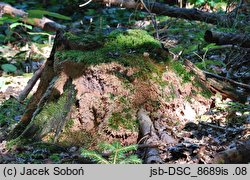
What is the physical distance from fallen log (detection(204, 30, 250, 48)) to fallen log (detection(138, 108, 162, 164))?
1.66 metres

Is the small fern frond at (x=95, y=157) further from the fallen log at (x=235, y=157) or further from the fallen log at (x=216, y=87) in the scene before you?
the fallen log at (x=216, y=87)

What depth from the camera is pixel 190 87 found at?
427cm

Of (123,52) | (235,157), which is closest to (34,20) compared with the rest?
(123,52)

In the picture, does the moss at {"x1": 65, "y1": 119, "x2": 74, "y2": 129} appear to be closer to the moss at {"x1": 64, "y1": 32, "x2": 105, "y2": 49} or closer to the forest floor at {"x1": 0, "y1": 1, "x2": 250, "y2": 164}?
the forest floor at {"x1": 0, "y1": 1, "x2": 250, "y2": 164}

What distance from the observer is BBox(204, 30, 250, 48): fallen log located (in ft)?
16.3

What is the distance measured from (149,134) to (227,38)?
2.25 metres

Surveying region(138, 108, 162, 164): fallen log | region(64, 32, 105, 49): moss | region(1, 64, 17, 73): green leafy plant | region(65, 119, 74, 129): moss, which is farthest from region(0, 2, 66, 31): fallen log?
region(138, 108, 162, 164): fallen log

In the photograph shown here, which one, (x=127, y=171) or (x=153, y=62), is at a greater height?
(x=153, y=62)

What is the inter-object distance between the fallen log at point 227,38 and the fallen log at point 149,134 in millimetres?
1657

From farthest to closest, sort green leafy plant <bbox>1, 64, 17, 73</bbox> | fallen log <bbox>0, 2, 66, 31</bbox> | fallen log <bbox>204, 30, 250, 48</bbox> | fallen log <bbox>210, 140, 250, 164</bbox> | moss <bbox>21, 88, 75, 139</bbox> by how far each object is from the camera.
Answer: fallen log <bbox>0, 2, 66, 31</bbox>
green leafy plant <bbox>1, 64, 17, 73</bbox>
fallen log <bbox>204, 30, 250, 48</bbox>
moss <bbox>21, 88, 75, 139</bbox>
fallen log <bbox>210, 140, 250, 164</bbox>

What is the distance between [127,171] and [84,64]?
5.61ft

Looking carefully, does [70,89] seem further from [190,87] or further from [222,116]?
[222,116]

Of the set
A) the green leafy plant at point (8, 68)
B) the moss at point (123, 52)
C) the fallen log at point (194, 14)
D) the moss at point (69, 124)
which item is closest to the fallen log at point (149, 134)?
the moss at point (123, 52)

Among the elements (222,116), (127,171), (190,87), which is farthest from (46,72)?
(127,171)
